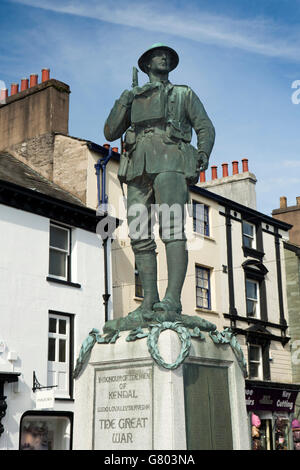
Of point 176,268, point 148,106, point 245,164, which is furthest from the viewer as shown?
point 245,164

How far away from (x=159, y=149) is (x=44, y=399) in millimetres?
10493

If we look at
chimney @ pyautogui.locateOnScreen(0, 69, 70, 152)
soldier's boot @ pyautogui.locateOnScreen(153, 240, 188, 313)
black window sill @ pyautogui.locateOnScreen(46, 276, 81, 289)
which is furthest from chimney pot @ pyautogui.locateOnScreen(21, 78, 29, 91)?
soldier's boot @ pyautogui.locateOnScreen(153, 240, 188, 313)

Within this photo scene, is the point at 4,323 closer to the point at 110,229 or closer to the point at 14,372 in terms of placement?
the point at 14,372

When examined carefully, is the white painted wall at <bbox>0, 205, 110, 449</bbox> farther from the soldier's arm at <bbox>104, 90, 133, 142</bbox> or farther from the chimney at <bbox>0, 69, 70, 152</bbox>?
the soldier's arm at <bbox>104, 90, 133, 142</bbox>

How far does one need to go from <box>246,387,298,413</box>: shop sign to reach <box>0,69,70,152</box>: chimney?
40.9 feet

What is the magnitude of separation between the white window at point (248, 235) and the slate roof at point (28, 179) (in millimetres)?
9670

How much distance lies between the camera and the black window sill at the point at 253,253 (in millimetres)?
26922

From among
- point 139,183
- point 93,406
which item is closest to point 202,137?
point 139,183

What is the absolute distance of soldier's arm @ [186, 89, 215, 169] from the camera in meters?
7.37

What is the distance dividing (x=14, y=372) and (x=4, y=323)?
1.28m

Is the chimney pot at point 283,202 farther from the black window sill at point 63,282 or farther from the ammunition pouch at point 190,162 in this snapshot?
the ammunition pouch at point 190,162

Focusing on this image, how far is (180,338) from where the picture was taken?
6.39m

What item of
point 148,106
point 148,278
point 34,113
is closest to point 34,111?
point 34,113

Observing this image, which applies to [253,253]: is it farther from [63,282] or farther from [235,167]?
[63,282]
